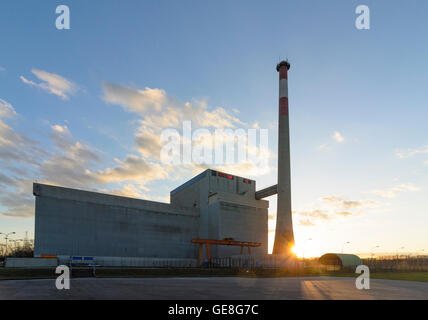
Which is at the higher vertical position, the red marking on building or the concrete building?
the red marking on building

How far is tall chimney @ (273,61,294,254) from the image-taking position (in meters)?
73.3

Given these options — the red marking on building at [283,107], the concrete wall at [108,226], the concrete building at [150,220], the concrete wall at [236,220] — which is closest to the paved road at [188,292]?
the concrete wall at [108,226]

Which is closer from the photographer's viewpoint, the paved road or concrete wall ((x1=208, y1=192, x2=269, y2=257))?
the paved road

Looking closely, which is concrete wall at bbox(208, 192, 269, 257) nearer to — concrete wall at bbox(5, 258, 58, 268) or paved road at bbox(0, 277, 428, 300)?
concrete wall at bbox(5, 258, 58, 268)

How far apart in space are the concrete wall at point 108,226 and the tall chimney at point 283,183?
68.4ft

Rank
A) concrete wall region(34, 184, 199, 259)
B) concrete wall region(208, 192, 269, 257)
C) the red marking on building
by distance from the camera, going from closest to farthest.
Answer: concrete wall region(34, 184, 199, 259)
the red marking on building
concrete wall region(208, 192, 269, 257)

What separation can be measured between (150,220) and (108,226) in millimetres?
9929

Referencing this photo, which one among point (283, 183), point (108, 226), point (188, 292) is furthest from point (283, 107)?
point (188, 292)

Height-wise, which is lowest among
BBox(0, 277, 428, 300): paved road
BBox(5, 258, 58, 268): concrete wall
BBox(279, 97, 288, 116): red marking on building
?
BBox(5, 258, 58, 268): concrete wall

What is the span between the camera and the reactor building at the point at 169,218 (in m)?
59.1

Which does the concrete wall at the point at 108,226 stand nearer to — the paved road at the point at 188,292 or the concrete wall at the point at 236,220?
the concrete wall at the point at 236,220

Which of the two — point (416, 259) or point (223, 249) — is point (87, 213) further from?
point (416, 259)

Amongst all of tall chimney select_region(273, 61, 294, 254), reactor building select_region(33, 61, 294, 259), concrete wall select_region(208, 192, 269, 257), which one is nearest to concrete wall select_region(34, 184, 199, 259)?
reactor building select_region(33, 61, 294, 259)
